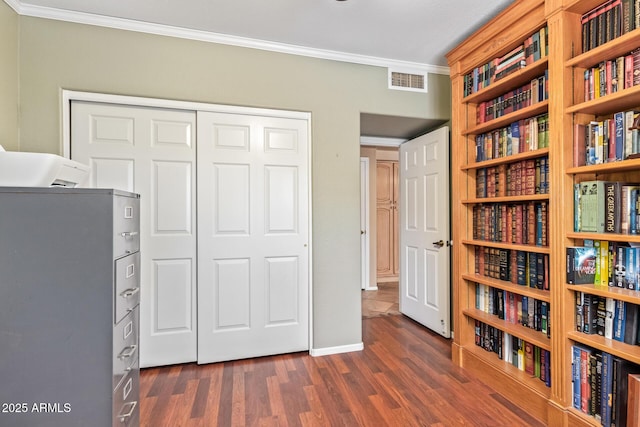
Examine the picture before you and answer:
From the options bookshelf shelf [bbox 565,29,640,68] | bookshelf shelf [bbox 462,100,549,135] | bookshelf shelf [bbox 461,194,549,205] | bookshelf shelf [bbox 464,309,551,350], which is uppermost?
bookshelf shelf [bbox 565,29,640,68]

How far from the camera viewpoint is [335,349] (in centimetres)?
256

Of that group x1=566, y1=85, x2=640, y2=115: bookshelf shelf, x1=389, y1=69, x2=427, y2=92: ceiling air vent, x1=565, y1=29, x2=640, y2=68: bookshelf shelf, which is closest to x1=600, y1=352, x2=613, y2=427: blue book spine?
x1=566, y1=85, x2=640, y2=115: bookshelf shelf

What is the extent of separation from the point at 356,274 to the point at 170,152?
1.74 meters

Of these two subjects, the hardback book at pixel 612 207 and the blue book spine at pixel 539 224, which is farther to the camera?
the blue book spine at pixel 539 224

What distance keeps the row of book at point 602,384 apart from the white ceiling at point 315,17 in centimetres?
209

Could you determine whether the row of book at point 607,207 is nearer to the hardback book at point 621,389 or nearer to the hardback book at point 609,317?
the hardback book at point 609,317

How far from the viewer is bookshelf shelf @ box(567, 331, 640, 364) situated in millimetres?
1339

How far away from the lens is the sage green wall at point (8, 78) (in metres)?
1.86

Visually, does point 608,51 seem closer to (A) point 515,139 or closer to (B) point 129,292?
(A) point 515,139

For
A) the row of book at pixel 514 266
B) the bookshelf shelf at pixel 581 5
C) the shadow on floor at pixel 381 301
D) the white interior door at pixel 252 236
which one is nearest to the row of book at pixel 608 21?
the bookshelf shelf at pixel 581 5

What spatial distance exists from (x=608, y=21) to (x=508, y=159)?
2.50 feet

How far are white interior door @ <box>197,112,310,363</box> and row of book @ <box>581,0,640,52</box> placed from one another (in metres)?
1.77

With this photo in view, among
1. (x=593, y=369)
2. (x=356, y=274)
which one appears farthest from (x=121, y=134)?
(x=593, y=369)

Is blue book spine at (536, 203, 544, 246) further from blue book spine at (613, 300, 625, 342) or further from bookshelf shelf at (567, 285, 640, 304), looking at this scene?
blue book spine at (613, 300, 625, 342)
